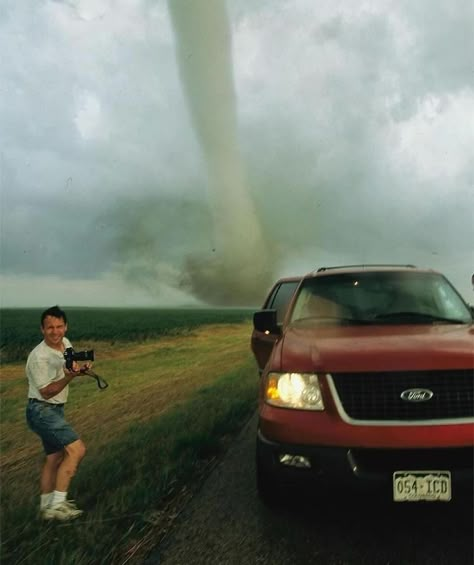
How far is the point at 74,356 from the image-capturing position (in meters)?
3.74

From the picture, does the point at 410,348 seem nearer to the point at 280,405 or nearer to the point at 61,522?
the point at 280,405

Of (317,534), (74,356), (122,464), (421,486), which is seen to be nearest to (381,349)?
(421,486)

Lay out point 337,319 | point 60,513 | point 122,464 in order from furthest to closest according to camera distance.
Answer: point 122,464 < point 337,319 < point 60,513

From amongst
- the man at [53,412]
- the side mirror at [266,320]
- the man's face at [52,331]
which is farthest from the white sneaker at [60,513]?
the side mirror at [266,320]

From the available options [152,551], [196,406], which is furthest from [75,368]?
[196,406]

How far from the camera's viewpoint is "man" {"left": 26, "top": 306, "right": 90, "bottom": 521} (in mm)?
3734

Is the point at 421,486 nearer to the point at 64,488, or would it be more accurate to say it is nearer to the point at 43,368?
the point at 64,488

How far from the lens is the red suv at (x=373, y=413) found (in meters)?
3.02

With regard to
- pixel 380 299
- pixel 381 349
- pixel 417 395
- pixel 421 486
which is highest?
pixel 380 299

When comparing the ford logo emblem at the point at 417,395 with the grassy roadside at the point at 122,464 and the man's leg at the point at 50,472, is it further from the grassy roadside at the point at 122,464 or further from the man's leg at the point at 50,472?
the man's leg at the point at 50,472

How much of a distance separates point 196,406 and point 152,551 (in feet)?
17.0

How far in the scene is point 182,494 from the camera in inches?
166

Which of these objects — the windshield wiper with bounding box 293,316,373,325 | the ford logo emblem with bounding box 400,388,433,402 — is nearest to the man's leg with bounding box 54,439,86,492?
the windshield wiper with bounding box 293,316,373,325

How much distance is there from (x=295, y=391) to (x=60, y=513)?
190 centimetres
